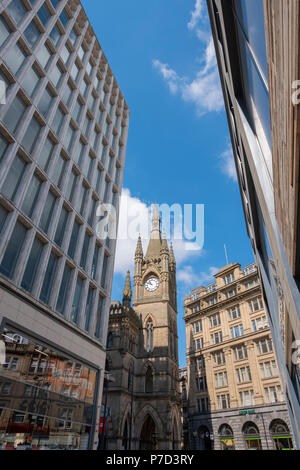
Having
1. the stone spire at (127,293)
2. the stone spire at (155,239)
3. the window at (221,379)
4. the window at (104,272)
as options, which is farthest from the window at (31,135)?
the stone spire at (155,239)

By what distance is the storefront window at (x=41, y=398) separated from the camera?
12453 millimetres

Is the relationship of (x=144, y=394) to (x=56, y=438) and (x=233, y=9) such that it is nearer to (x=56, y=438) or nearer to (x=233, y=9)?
(x=56, y=438)

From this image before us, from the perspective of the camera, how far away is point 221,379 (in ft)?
146

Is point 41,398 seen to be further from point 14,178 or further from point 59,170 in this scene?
point 59,170

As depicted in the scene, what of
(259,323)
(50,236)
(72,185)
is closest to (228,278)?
(259,323)

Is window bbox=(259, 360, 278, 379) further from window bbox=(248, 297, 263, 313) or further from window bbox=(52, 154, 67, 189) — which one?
window bbox=(52, 154, 67, 189)

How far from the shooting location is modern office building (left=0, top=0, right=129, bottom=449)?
1378 cm

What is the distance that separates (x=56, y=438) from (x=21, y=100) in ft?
60.9

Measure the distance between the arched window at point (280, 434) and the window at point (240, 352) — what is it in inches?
337

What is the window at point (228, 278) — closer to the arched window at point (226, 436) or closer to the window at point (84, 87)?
the arched window at point (226, 436)

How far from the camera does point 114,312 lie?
47.6 meters

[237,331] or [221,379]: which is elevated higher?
[237,331]

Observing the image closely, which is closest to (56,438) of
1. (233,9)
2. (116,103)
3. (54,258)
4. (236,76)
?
(54,258)

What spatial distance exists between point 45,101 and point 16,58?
2.90 metres
